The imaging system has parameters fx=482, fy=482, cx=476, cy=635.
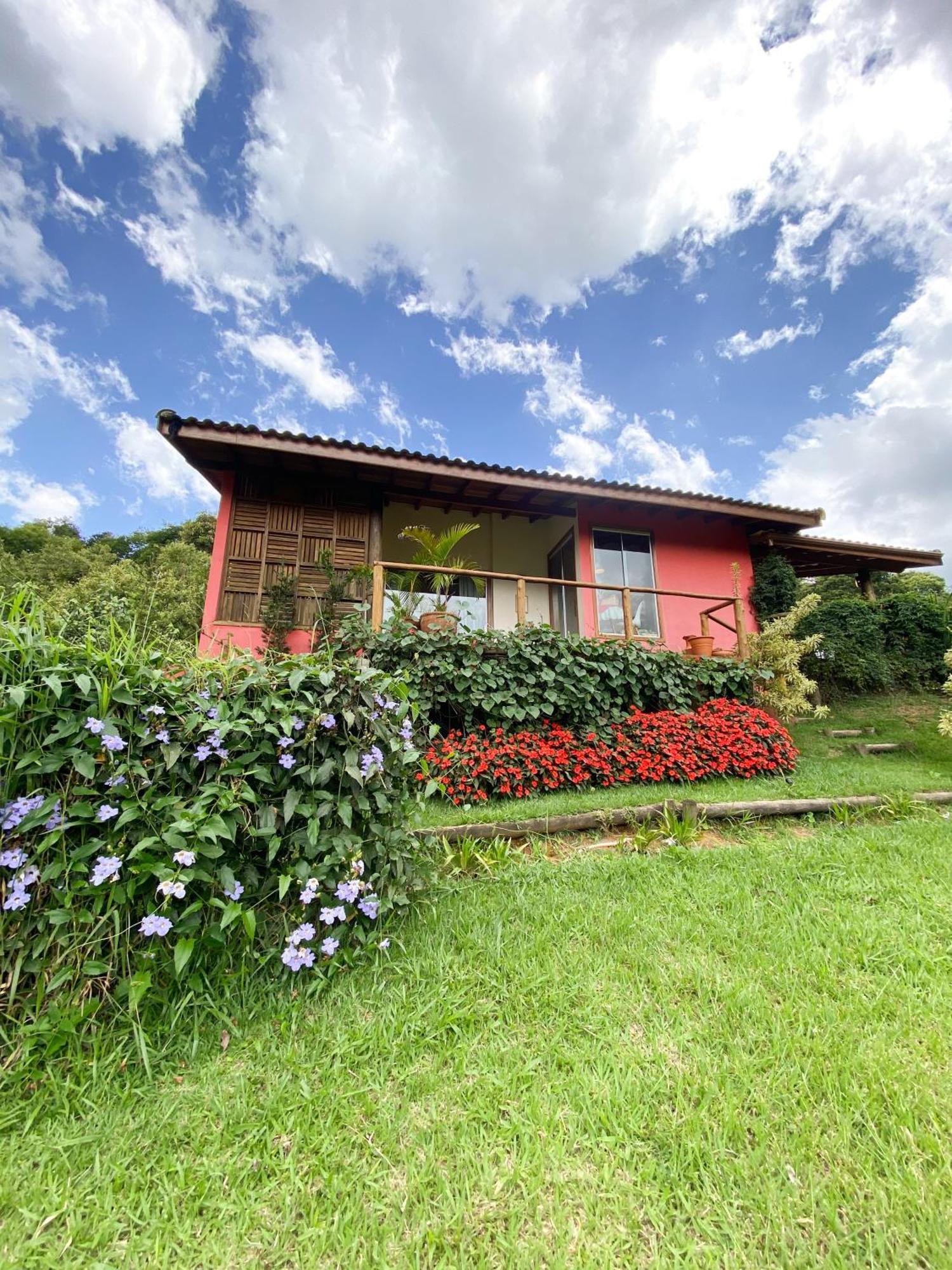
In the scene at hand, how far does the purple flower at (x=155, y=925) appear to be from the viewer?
4.40ft

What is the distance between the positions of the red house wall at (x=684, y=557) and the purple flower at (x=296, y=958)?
6556mm

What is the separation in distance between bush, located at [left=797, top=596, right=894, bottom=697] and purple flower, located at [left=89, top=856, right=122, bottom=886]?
938 cm

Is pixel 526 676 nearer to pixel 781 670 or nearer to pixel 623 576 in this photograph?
pixel 781 670

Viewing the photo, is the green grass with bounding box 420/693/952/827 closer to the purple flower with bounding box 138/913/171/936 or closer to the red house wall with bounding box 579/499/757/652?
the purple flower with bounding box 138/913/171/936

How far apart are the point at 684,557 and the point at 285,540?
637cm

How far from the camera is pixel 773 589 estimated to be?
26.5ft

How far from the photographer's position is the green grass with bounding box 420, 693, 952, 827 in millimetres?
3705

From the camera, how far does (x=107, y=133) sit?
8445 mm

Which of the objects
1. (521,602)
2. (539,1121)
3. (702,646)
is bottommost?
(539,1121)

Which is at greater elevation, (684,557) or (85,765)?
(684,557)

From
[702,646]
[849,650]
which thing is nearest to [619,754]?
[702,646]

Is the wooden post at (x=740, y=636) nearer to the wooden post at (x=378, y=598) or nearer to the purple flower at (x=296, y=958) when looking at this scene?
the wooden post at (x=378, y=598)

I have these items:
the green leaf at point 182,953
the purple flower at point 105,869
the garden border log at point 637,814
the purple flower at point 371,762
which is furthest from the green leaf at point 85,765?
the garden border log at point 637,814

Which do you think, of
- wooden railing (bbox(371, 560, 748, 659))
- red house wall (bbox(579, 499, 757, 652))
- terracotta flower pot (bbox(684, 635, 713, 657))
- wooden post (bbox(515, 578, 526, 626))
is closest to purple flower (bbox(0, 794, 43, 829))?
wooden railing (bbox(371, 560, 748, 659))
